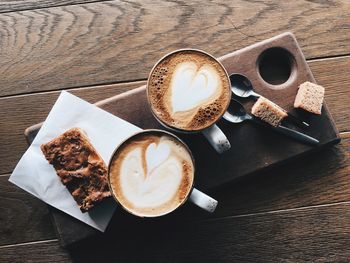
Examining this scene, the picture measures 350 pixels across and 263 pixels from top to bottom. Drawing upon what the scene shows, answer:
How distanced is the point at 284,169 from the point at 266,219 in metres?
0.14

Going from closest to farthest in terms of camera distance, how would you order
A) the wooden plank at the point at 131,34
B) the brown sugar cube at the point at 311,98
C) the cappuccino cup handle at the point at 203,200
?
the cappuccino cup handle at the point at 203,200 → the brown sugar cube at the point at 311,98 → the wooden plank at the point at 131,34

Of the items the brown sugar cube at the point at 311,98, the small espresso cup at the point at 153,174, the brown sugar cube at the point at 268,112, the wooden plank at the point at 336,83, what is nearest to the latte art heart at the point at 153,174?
the small espresso cup at the point at 153,174

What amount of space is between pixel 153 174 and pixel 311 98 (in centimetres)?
43

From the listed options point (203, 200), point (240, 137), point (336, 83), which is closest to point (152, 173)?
point (203, 200)

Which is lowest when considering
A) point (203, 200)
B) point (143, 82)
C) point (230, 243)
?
point (230, 243)

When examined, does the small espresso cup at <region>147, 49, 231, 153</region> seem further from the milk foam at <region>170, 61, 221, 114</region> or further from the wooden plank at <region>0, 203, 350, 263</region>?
the wooden plank at <region>0, 203, 350, 263</region>

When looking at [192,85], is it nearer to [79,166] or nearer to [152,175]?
[152,175]

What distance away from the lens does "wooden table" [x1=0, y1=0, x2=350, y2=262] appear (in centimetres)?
125

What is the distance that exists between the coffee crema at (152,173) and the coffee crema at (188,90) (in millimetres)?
57

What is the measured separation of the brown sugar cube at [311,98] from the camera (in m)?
1.18

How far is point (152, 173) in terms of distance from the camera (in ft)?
3.57

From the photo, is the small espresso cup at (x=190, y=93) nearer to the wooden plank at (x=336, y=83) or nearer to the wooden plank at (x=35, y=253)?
the wooden plank at (x=336, y=83)

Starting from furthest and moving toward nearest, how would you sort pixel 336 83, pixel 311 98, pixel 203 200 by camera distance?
pixel 336 83
pixel 311 98
pixel 203 200

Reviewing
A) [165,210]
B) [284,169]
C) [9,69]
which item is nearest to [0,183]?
[9,69]
